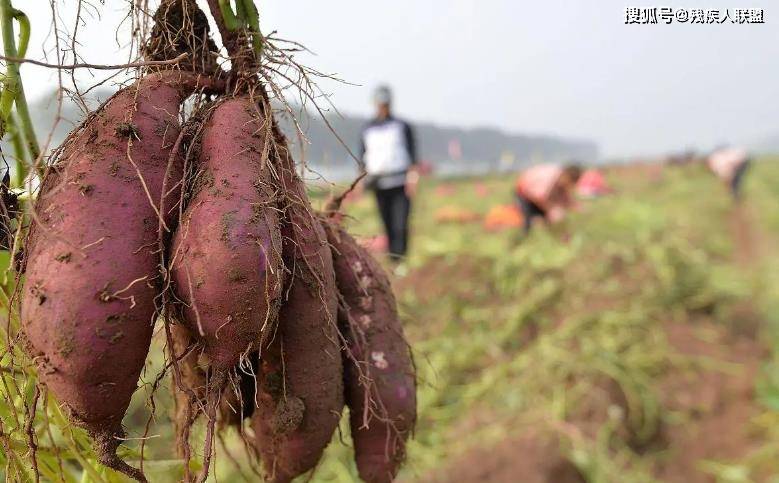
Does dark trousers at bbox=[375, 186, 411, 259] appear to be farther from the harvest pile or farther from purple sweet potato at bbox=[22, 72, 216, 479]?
purple sweet potato at bbox=[22, 72, 216, 479]

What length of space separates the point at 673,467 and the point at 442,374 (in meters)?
1.63

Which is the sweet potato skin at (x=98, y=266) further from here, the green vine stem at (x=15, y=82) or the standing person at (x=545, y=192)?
the standing person at (x=545, y=192)

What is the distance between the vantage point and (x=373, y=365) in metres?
1.36

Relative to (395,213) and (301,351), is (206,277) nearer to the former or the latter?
(301,351)

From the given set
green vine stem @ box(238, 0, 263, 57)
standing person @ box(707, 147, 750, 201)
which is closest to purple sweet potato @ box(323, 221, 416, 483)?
green vine stem @ box(238, 0, 263, 57)

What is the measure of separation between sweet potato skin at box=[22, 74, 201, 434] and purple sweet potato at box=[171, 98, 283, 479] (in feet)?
0.20

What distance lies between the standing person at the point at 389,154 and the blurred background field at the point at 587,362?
844 mm

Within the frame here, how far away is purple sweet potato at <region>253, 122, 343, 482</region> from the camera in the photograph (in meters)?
1.18

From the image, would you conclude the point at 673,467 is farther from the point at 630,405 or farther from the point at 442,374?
the point at 442,374

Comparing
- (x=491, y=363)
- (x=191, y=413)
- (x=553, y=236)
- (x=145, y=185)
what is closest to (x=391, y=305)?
(x=191, y=413)

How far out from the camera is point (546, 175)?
7.75m

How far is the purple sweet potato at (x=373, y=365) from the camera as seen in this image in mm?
1351

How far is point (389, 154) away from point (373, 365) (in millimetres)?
4383

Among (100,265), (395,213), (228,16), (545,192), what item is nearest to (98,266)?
(100,265)
